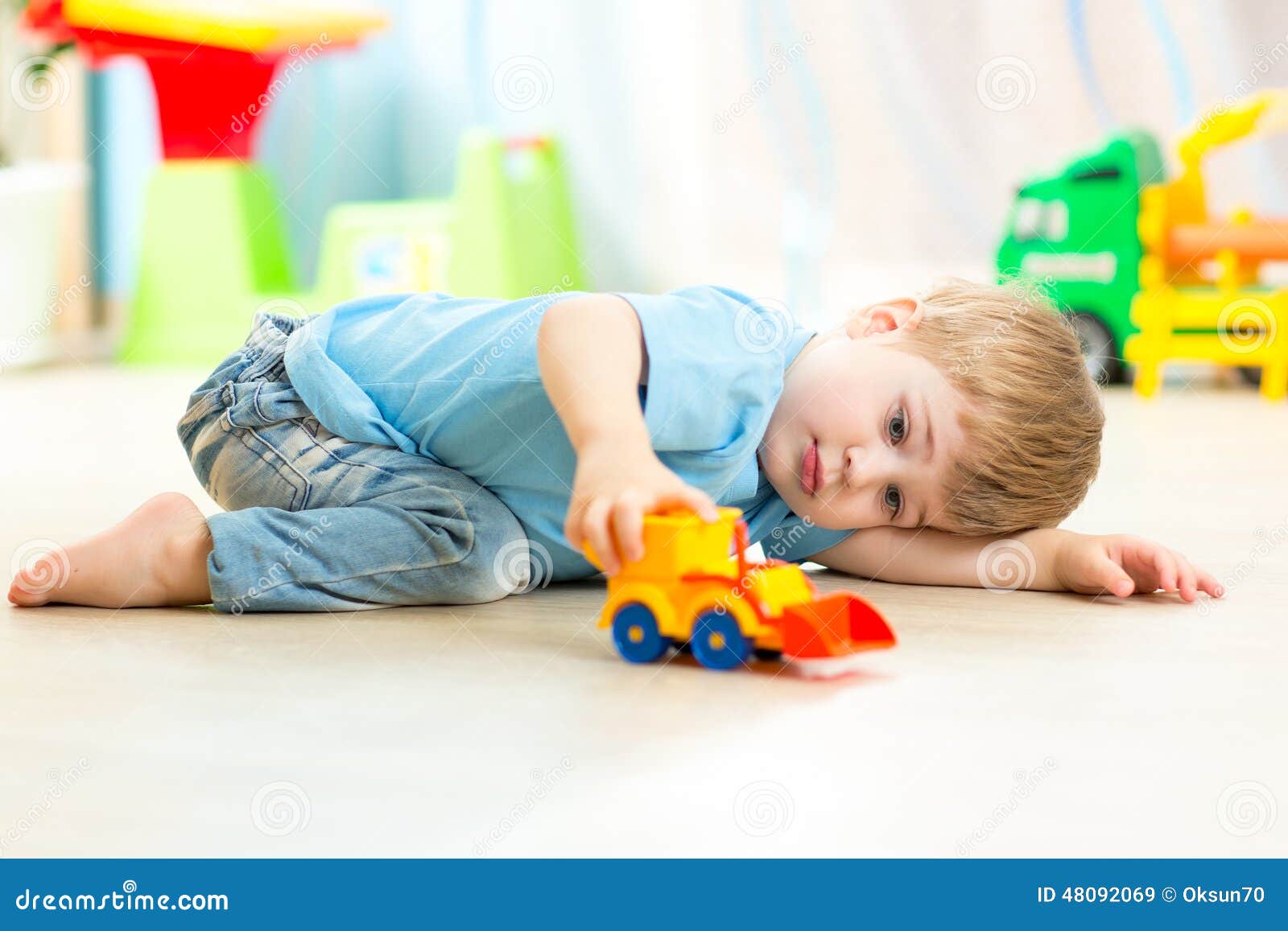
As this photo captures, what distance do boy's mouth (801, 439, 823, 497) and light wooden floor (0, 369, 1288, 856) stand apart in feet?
0.34

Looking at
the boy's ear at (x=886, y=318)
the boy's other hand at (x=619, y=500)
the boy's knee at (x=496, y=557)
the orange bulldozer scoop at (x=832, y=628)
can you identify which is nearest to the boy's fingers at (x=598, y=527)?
the boy's other hand at (x=619, y=500)

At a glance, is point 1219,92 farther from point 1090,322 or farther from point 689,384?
point 689,384

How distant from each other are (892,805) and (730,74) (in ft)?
10.0

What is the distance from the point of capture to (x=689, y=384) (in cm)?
92

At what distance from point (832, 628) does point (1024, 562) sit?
33 cm

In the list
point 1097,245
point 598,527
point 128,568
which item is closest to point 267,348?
point 128,568

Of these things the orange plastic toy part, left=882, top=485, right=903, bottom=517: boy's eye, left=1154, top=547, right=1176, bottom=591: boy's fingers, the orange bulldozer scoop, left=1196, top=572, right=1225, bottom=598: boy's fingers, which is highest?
the orange plastic toy part

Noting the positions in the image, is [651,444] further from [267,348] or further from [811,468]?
[267,348]

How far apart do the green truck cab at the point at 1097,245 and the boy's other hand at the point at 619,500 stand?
77.3 inches

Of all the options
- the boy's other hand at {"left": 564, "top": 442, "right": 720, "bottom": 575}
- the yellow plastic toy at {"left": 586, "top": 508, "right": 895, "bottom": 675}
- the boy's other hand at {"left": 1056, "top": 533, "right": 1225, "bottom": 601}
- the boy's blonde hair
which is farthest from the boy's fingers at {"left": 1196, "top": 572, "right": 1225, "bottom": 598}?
the boy's other hand at {"left": 564, "top": 442, "right": 720, "bottom": 575}

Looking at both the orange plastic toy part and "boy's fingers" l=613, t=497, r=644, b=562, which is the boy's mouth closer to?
"boy's fingers" l=613, t=497, r=644, b=562

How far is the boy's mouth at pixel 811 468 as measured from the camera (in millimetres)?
985

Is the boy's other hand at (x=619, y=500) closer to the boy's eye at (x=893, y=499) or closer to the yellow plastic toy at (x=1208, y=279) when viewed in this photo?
the boy's eye at (x=893, y=499)

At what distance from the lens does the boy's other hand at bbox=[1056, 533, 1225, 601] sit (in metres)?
1.00
